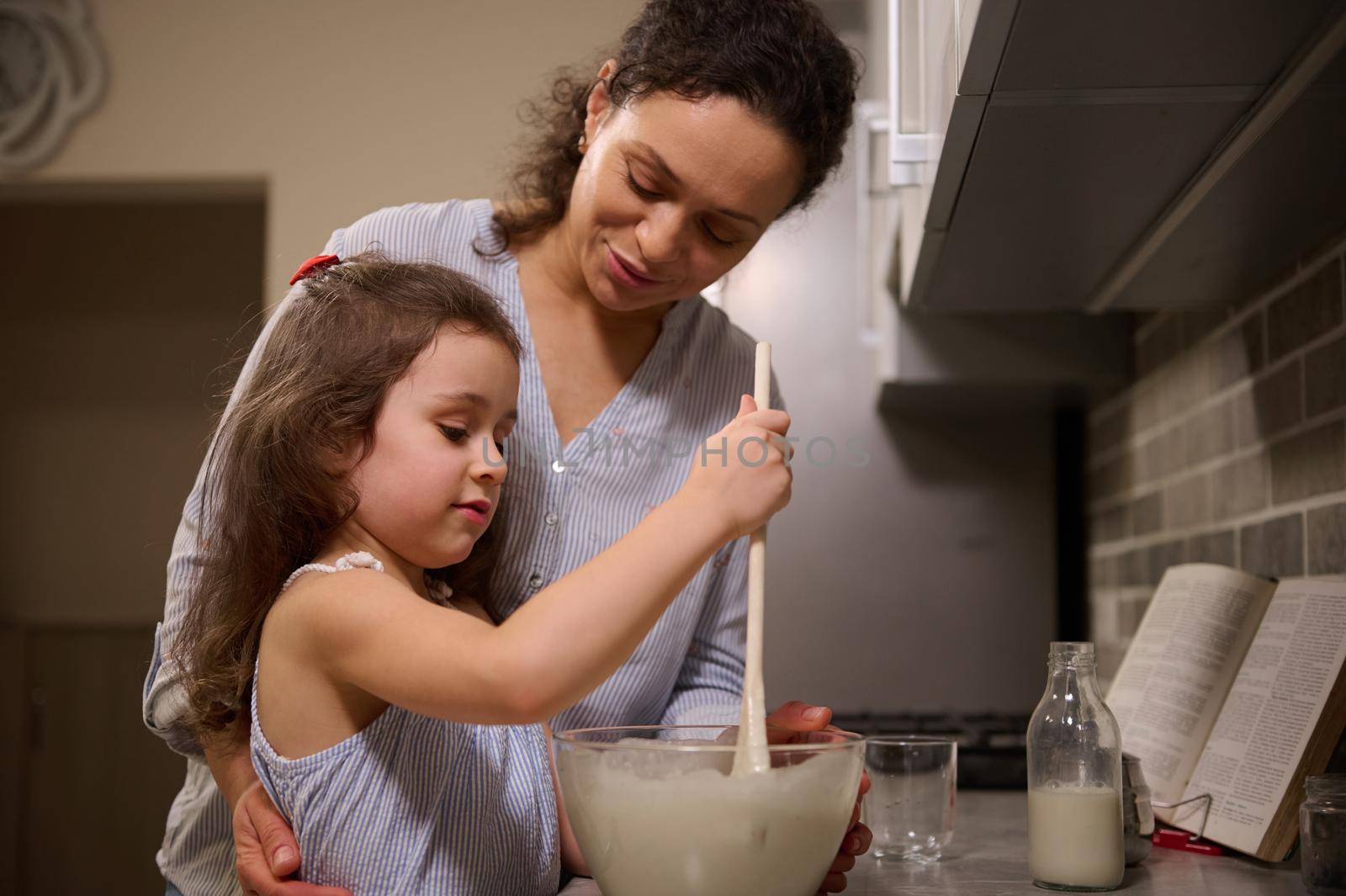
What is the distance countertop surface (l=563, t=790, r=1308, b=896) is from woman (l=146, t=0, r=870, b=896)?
21 centimetres

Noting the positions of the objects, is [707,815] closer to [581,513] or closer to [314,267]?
[581,513]

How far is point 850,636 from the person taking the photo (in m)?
2.42

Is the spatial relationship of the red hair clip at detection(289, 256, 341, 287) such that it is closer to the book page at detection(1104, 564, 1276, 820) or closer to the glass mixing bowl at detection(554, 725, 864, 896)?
the glass mixing bowl at detection(554, 725, 864, 896)

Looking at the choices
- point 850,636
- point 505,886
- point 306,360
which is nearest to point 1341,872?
point 505,886

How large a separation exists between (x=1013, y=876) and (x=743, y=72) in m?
0.71

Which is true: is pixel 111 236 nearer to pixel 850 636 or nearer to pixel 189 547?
pixel 850 636

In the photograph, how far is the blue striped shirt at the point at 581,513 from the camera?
1.04 m

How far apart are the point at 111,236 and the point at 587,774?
380 cm

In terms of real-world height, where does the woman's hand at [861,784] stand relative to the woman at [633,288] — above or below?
below

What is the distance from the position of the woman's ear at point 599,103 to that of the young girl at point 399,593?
10.4 inches

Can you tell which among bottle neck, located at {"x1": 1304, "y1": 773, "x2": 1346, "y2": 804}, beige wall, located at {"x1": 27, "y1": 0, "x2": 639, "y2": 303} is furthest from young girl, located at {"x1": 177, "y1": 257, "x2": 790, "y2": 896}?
beige wall, located at {"x1": 27, "y1": 0, "x2": 639, "y2": 303}

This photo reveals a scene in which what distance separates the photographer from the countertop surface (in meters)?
0.91

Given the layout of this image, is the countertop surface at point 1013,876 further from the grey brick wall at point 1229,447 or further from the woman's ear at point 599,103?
the woman's ear at point 599,103

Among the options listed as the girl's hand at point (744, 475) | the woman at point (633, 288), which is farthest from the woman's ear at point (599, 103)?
the girl's hand at point (744, 475)
